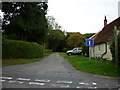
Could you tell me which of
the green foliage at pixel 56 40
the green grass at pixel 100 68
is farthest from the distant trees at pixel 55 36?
the green grass at pixel 100 68

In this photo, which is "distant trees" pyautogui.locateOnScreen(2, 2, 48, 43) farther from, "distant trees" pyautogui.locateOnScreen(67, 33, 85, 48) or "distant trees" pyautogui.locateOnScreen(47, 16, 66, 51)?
"distant trees" pyautogui.locateOnScreen(47, 16, 66, 51)

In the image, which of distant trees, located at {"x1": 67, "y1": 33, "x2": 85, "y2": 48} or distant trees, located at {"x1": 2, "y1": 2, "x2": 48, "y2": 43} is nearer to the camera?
distant trees, located at {"x1": 2, "y1": 2, "x2": 48, "y2": 43}

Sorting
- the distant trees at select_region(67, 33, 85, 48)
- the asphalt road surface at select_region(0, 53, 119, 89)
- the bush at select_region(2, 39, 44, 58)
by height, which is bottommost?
the asphalt road surface at select_region(0, 53, 119, 89)

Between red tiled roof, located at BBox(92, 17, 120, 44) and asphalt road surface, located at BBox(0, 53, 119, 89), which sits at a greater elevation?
red tiled roof, located at BBox(92, 17, 120, 44)

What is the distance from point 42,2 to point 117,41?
22.5 m

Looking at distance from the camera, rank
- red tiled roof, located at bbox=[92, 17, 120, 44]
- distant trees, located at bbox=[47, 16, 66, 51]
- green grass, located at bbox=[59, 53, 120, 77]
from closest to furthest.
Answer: green grass, located at bbox=[59, 53, 120, 77], red tiled roof, located at bbox=[92, 17, 120, 44], distant trees, located at bbox=[47, 16, 66, 51]

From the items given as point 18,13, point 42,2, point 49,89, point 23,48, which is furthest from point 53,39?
point 49,89

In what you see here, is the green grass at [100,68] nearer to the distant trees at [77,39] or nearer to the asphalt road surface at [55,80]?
the asphalt road surface at [55,80]

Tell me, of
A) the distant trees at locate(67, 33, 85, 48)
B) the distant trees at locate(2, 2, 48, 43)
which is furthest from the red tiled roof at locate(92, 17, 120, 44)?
the distant trees at locate(67, 33, 85, 48)

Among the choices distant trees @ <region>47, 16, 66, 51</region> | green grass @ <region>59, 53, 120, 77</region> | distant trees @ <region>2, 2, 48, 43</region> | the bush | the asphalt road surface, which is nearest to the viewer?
the asphalt road surface

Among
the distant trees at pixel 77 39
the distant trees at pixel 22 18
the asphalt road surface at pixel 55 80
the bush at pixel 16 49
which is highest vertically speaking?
the distant trees at pixel 22 18

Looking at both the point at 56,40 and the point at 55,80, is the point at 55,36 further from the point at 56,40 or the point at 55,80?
the point at 55,80

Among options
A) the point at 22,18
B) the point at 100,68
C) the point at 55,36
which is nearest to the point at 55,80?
the point at 100,68

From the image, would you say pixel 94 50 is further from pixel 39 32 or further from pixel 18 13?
pixel 18 13
